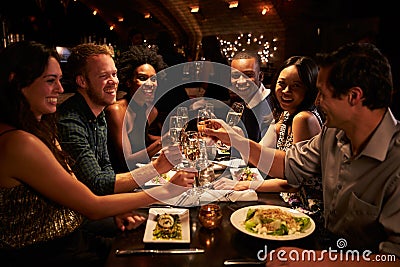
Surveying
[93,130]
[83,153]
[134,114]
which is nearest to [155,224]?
[83,153]

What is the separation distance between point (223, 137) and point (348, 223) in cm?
87

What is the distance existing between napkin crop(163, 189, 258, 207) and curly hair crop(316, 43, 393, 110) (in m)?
0.63

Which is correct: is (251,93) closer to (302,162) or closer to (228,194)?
(302,162)

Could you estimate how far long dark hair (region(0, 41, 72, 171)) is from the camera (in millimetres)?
1504

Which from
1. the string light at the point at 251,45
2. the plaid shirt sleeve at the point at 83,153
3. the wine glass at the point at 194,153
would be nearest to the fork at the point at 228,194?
the wine glass at the point at 194,153

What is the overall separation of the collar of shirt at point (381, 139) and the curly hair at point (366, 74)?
0.06 metres

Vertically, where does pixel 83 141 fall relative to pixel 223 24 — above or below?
below

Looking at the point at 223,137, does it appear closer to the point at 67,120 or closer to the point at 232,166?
the point at 232,166

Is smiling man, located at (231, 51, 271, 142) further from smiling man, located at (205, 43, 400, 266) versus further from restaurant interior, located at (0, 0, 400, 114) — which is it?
restaurant interior, located at (0, 0, 400, 114)

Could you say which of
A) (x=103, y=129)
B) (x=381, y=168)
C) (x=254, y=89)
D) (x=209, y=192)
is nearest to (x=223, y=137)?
(x=209, y=192)

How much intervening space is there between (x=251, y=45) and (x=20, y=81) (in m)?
8.37

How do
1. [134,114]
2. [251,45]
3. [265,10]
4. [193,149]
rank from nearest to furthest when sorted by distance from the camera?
[193,149] < [134,114] < [265,10] < [251,45]

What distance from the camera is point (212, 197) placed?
1.73 metres

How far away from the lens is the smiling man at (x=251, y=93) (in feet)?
10.8
